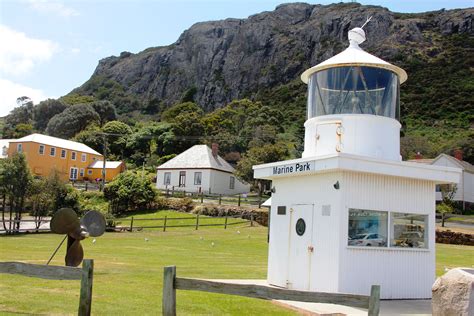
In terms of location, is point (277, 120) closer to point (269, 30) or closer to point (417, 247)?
point (417, 247)

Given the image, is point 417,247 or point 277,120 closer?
point 417,247

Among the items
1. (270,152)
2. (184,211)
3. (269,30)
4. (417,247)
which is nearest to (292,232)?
(417,247)

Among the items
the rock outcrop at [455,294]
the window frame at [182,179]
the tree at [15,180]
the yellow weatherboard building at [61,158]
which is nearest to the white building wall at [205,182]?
the window frame at [182,179]

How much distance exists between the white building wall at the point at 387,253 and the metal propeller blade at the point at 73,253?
22.3 ft

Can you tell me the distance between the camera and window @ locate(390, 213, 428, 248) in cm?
1309

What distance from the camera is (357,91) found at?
1373cm

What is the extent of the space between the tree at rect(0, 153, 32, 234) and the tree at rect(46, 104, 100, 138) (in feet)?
197

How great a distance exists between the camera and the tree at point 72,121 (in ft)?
314

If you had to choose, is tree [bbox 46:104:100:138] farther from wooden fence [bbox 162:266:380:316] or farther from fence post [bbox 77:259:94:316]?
wooden fence [bbox 162:266:380:316]

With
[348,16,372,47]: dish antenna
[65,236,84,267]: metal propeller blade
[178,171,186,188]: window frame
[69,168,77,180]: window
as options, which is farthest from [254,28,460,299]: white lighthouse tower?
[69,168,77,180]: window

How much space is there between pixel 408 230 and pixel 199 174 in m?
42.5

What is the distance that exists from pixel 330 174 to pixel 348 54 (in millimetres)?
3676

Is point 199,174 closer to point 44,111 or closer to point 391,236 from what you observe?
point 391,236

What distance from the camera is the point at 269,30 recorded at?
165 metres
